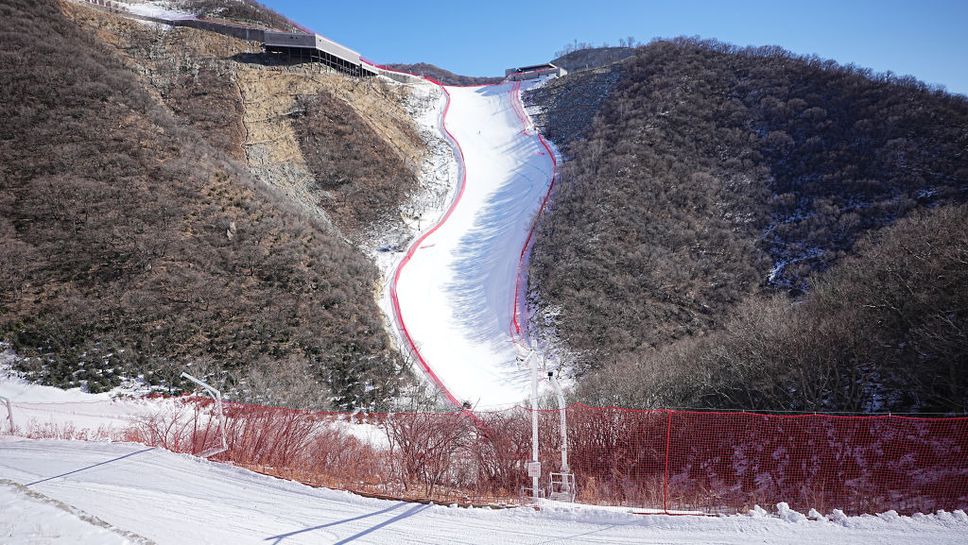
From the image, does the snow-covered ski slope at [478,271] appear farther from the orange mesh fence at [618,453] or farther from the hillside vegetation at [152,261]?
the orange mesh fence at [618,453]

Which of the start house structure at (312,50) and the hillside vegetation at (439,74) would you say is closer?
the start house structure at (312,50)

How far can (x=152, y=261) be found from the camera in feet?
60.2

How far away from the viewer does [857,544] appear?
21.6 ft

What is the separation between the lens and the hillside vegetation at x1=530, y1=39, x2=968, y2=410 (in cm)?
1398

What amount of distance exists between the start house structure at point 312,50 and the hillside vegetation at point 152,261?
1619 centimetres

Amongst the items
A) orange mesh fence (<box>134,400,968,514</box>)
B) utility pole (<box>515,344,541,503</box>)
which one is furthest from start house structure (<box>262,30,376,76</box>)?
utility pole (<box>515,344,541,503</box>)

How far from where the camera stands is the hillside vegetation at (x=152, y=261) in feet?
51.6

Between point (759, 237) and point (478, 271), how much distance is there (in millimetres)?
15303

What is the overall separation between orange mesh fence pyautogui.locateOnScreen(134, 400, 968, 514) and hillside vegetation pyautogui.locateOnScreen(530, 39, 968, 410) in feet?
8.12

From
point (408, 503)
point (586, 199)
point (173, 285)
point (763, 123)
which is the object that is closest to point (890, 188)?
point (763, 123)

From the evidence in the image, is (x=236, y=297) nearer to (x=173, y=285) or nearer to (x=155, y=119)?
(x=173, y=285)

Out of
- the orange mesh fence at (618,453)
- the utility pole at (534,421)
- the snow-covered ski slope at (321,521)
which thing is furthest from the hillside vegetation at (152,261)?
the utility pole at (534,421)

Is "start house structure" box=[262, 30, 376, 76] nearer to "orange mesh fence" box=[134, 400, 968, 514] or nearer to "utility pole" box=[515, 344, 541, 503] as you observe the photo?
"orange mesh fence" box=[134, 400, 968, 514]

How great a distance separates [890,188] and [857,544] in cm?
2724
